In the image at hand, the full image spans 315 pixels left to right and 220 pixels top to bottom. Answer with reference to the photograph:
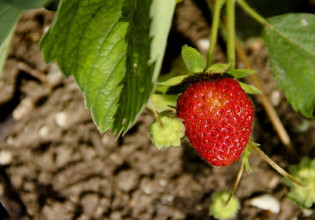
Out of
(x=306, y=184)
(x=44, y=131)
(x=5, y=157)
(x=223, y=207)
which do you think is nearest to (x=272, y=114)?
(x=306, y=184)

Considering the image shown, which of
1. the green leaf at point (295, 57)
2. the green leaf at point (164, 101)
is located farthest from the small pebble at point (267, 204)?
the green leaf at point (164, 101)

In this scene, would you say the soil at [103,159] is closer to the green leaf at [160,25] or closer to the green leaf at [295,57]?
the green leaf at [295,57]

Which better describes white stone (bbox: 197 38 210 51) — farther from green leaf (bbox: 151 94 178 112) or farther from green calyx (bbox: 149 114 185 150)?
green calyx (bbox: 149 114 185 150)

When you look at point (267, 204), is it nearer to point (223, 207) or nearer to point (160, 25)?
point (223, 207)

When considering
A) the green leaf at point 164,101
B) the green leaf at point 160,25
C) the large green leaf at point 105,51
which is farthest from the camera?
the green leaf at point 164,101

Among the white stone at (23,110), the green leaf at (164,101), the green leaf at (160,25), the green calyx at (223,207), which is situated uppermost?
the green leaf at (160,25)

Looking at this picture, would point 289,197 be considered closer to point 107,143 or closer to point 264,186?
point 264,186
